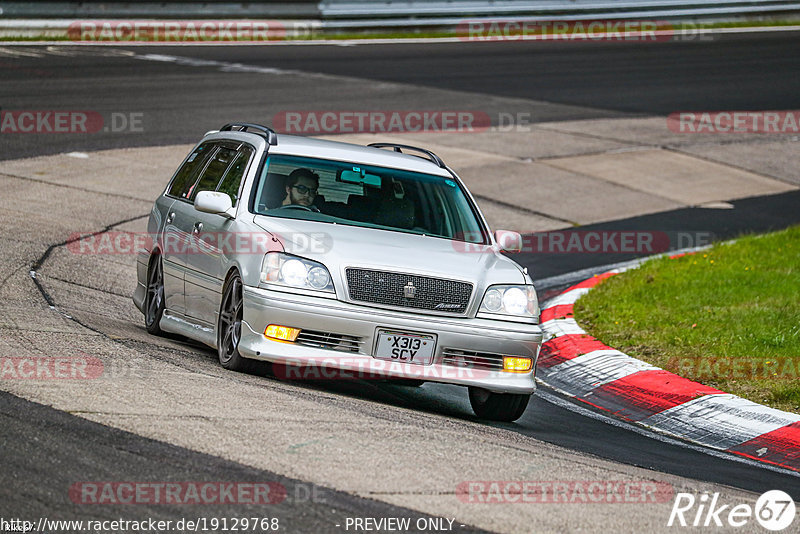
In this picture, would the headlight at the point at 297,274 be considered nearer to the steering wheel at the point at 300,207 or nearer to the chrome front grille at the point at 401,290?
the chrome front grille at the point at 401,290

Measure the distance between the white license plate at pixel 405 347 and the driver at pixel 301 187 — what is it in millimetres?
1412

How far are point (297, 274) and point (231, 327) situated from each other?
2.05ft

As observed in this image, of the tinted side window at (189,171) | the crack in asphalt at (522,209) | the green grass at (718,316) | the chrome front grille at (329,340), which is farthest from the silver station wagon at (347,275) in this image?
A: the crack in asphalt at (522,209)

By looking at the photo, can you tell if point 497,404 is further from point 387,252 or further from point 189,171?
point 189,171

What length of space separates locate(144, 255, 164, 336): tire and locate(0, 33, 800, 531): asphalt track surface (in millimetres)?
1801

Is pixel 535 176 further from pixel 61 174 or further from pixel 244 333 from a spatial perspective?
pixel 244 333

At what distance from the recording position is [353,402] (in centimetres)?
741

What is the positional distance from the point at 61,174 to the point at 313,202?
783 centimetres

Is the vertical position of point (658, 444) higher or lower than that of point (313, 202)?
lower

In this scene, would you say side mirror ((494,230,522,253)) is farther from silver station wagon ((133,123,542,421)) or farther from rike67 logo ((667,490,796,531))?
rike67 logo ((667,490,796,531))

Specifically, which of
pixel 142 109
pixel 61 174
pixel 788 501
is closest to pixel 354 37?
pixel 142 109

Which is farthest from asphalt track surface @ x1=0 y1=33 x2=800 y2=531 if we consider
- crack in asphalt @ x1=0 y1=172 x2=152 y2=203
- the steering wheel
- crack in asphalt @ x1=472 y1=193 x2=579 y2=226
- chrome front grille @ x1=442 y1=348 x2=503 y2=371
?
crack in asphalt @ x1=0 y1=172 x2=152 y2=203

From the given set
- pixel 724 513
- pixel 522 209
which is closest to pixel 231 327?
pixel 724 513

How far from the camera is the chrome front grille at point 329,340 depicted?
7559mm
